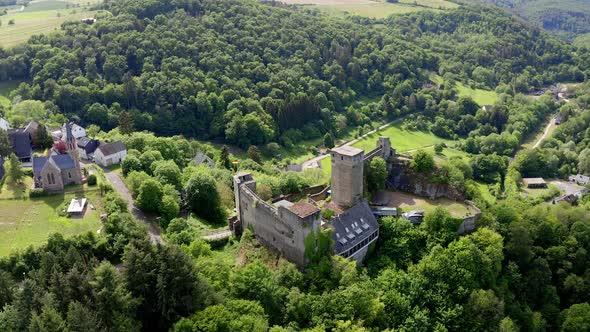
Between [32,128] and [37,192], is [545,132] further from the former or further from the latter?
[37,192]

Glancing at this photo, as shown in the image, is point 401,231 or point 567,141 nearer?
point 401,231

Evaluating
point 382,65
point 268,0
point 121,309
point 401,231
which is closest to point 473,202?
point 401,231

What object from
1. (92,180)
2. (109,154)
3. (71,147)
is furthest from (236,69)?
(92,180)

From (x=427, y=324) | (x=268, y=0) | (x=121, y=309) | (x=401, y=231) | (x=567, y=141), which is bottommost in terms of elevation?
(x=567, y=141)

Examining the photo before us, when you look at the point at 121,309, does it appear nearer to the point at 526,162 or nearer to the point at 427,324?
the point at 427,324

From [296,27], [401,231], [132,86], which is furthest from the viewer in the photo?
[296,27]

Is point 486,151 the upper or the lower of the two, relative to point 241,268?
lower

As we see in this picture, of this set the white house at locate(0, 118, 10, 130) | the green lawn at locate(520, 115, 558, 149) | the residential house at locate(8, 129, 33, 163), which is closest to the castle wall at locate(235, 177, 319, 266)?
the residential house at locate(8, 129, 33, 163)

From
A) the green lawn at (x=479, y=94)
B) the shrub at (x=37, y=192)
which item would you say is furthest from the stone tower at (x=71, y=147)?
the green lawn at (x=479, y=94)
